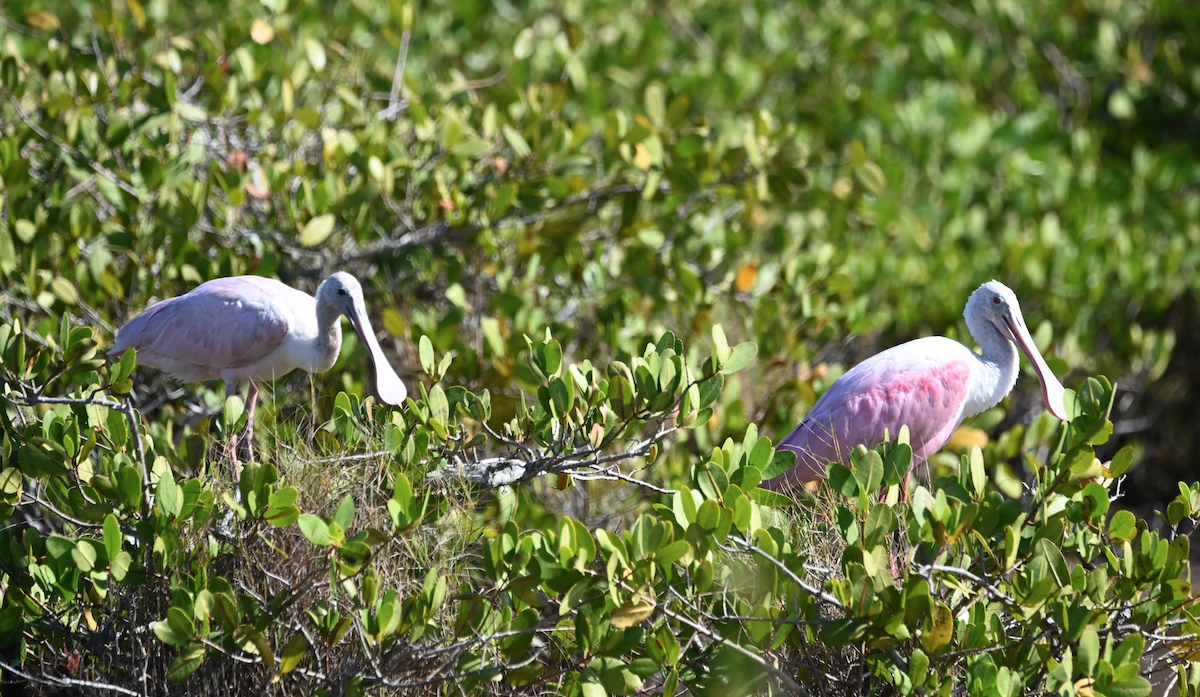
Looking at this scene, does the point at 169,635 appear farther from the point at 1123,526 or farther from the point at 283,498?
the point at 1123,526

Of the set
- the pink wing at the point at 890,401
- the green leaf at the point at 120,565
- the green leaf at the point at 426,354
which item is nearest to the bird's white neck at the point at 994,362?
the pink wing at the point at 890,401

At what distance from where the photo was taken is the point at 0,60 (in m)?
4.85

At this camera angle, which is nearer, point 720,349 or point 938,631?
point 938,631

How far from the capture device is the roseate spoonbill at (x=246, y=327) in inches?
161

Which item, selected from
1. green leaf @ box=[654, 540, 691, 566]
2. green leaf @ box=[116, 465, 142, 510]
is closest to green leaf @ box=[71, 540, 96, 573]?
green leaf @ box=[116, 465, 142, 510]

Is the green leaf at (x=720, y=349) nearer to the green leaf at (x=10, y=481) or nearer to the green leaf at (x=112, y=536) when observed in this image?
the green leaf at (x=112, y=536)

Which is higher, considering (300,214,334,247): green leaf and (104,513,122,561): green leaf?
(300,214,334,247): green leaf

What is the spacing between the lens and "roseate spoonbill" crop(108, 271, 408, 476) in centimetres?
409

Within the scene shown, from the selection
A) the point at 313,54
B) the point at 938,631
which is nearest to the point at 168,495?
the point at 938,631

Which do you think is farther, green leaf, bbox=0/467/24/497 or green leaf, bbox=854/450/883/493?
green leaf, bbox=0/467/24/497

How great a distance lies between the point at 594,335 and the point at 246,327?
5.64 ft

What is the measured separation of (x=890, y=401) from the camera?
14.4 feet

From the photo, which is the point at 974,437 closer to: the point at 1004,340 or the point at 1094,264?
the point at 1004,340

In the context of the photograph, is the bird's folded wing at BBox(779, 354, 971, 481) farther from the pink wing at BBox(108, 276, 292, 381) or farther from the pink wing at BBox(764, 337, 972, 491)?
the pink wing at BBox(108, 276, 292, 381)
